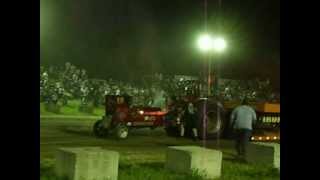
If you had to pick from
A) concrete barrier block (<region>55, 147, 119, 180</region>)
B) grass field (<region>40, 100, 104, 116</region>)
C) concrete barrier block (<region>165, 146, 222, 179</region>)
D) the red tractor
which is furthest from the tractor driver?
grass field (<region>40, 100, 104, 116</region>)

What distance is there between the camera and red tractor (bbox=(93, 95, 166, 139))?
55.3 ft

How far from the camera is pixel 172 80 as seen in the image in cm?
2861

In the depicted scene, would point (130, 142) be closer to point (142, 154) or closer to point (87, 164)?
point (142, 154)

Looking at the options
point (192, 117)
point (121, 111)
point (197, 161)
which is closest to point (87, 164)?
point (197, 161)

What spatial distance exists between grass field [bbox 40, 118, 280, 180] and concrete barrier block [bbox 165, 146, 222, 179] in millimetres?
172

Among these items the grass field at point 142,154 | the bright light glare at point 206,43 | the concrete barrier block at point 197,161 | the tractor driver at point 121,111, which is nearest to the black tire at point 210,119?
the grass field at point 142,154

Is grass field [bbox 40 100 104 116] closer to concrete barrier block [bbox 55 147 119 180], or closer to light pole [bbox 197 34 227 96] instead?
light pole [bbox 197 34 227 96]

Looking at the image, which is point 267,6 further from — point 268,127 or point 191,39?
point 268,127

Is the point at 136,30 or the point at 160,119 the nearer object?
the point at 160,119

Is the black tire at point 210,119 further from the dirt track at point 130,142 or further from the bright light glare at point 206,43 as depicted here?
the bright light glare at point 206,43
